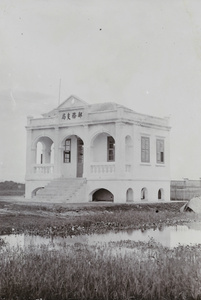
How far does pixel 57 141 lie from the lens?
73.3ft

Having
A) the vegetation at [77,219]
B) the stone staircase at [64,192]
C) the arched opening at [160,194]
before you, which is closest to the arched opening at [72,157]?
the stone staircase at [64,192]

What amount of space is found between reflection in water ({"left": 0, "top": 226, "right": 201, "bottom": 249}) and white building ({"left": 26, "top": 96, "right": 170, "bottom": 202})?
8.38 meters

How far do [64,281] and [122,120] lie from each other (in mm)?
14434

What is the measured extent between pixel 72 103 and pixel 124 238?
12.9 meters

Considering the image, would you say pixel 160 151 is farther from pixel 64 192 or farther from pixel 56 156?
pixel 64 192

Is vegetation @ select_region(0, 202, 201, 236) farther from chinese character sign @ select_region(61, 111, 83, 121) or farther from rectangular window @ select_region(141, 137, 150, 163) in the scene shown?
chinese character sign @ select_region(61, 111, 83, 121)

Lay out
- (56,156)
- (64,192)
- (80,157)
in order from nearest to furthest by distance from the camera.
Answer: (64,192) < (56,156) < (80,157)

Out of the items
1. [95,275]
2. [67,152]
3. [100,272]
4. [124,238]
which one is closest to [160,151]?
[67,152]

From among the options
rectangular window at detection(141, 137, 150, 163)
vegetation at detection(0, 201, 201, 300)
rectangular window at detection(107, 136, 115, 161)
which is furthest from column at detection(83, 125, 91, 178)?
vegetation at detection(0, 201, 201, 300)

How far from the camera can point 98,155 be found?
2216 centimetres

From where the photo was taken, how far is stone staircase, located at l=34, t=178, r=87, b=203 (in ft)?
63.6

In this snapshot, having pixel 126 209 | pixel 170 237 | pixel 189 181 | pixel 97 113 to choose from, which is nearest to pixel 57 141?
pixel 97 113

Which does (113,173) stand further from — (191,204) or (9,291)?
(9,291)

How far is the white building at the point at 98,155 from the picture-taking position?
20141 millimetres
